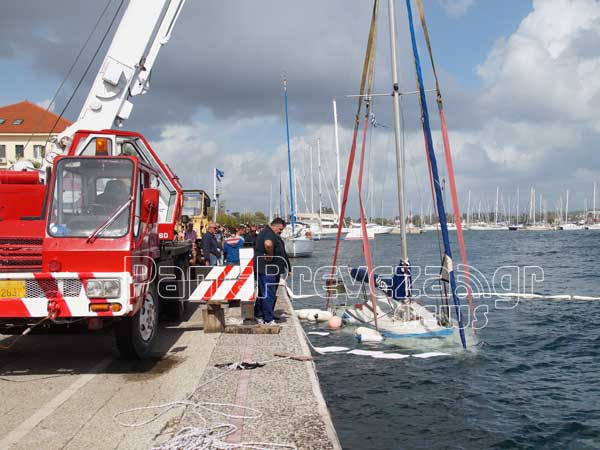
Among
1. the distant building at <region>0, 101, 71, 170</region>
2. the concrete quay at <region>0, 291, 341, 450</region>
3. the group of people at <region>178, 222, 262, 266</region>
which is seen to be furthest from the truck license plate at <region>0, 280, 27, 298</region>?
the distant building at <region>0, 101, 71, 170</region>

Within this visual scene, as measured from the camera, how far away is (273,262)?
11117 millimetres

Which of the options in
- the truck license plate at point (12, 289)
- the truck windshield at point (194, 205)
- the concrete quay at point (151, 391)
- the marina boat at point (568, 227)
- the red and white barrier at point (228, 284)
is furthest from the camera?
the marina boat at point (568, 227)

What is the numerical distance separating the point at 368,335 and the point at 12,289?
7.39 meters

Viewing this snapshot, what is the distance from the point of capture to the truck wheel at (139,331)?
777 centimetres

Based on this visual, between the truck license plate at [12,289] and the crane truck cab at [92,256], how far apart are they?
0.01m

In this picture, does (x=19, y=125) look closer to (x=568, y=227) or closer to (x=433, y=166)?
(x=433, y=166)

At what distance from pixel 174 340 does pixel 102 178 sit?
3.23 meters

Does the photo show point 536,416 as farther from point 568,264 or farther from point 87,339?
point 568,264

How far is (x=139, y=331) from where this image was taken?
7.96 m

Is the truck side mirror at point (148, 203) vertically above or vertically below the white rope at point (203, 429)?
above

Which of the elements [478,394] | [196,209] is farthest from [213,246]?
[478,394]

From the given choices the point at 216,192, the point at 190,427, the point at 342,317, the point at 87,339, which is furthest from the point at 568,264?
the point at 190,427

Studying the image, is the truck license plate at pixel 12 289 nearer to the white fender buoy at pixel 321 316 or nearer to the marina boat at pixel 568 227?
the white fender buoy at pixel 321 316

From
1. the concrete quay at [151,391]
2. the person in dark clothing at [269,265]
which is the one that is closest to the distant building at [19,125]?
the person in dark clothing at [269,265]
